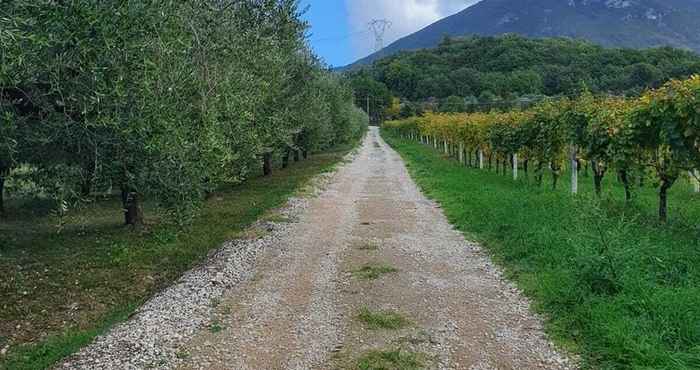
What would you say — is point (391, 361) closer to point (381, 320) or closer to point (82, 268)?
point (381, 320)

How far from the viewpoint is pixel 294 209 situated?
15789mm

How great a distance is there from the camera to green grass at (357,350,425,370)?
17.2 feet

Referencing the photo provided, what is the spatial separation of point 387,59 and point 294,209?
129 meters

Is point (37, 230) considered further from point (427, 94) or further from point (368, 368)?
point (427, 94)

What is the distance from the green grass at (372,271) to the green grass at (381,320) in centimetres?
159

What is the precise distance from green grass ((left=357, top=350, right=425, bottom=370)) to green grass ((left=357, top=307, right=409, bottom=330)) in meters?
0.74

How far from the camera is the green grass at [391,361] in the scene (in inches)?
207

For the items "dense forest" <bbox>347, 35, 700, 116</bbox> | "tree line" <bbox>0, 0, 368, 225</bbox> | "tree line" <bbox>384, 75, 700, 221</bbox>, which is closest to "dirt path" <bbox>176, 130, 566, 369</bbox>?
"tree line" <bbox>0, 0, 368, 225</bbox>

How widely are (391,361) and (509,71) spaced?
314 feet

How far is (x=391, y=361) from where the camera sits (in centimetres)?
538

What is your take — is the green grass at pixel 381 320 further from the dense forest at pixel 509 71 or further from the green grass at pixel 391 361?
the dense forest at pixel 509 71

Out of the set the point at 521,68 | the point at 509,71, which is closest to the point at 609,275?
the point at 521,68

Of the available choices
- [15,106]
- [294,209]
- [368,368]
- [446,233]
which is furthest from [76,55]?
[294,209]

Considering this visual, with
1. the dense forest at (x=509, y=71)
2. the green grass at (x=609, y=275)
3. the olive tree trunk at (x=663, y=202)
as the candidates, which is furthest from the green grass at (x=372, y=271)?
the dense forest at (x=509, y=71)
